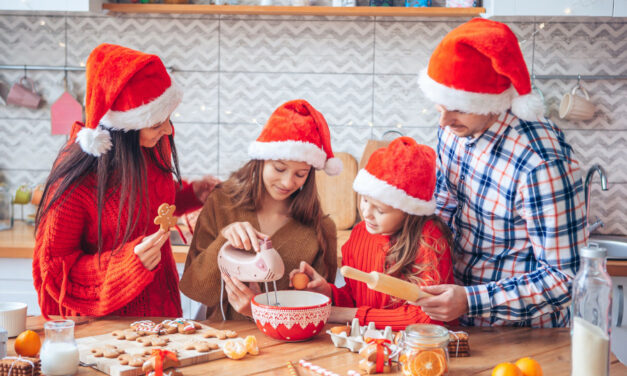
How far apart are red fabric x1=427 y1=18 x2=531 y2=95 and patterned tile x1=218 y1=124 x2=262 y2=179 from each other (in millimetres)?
1606

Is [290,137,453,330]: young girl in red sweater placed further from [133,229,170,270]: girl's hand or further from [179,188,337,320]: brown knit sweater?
[133,229,170,270]: girl's hand

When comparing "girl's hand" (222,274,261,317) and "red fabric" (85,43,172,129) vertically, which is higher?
"red fabric" (85,43,172,129)

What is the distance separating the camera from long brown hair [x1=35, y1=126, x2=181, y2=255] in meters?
1.51

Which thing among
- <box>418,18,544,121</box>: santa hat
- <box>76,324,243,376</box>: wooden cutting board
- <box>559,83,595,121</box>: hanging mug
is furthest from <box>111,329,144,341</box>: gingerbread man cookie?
<box>559,83,595,121</box>: hanging mug

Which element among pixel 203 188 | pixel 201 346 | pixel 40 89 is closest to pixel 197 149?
pixel 40 89

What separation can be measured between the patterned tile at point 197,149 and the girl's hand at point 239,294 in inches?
56.9

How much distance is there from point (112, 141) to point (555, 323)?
3.99 feet

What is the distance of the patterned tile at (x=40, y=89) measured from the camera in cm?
293

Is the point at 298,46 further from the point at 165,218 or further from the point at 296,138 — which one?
the point at 165,218

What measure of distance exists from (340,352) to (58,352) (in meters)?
0.55

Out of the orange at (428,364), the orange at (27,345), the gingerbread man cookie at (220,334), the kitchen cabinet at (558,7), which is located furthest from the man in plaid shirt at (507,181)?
the kitchen cabinet at (558,7)

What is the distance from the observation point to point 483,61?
4.57ft

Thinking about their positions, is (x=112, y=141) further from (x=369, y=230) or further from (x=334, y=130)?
(x=334, y=130)

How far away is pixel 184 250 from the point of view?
247 centimetres
